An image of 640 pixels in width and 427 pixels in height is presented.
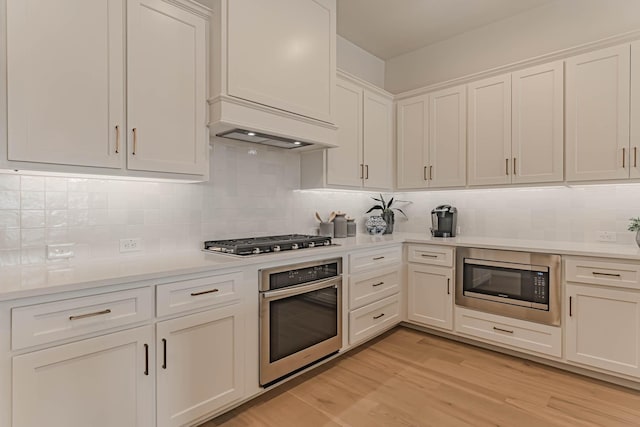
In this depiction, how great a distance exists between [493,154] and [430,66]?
4.49 ft

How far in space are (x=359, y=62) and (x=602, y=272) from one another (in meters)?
3.05

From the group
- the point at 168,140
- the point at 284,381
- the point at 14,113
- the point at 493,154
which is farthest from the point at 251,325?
the point at 493,154

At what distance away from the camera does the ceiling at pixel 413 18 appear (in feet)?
10.1

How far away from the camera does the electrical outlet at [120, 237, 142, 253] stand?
210 centimetres

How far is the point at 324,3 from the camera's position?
2697 millimetres

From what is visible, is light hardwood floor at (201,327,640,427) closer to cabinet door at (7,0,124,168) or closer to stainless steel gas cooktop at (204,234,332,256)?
stainless steel gas cooktop at (204,234,332,256)

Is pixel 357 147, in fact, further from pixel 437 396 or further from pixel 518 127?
pixel 437 396

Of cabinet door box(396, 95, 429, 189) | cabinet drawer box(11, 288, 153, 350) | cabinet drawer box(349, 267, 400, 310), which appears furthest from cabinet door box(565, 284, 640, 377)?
A: cabinet drawer box(11, 288, 153, 350)

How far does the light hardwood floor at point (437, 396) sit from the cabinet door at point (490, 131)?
1614 mm

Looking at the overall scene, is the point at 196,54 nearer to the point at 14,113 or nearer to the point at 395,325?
the point at 14,113

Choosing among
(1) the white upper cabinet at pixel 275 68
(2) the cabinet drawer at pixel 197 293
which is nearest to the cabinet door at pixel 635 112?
(1) the white upper cabinet at pixel 275 68

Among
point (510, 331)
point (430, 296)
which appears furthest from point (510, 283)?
point (430, 296)

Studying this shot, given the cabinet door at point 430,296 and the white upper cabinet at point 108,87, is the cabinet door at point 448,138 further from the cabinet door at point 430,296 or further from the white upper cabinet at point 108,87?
the white upper cabinet at point 108,87

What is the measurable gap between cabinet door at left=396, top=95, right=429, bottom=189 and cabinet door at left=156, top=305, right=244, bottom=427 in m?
2.43
